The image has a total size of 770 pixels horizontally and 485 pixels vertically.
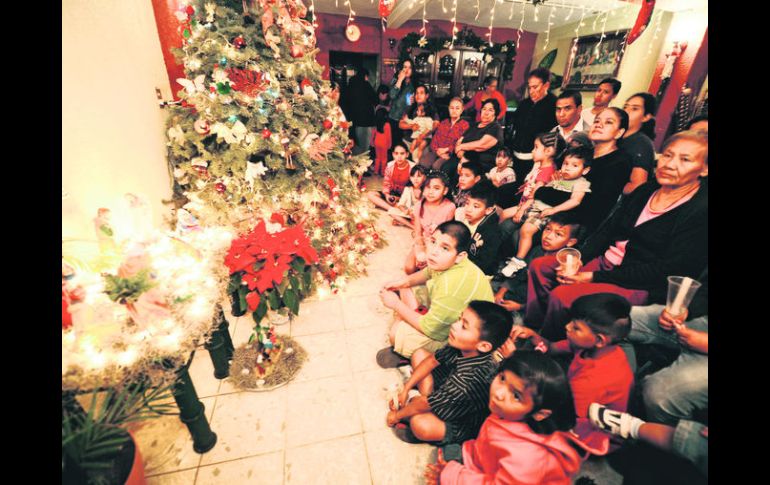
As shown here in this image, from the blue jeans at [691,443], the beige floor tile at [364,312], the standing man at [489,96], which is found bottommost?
the beige floor tile at [364,312]

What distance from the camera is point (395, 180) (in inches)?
192

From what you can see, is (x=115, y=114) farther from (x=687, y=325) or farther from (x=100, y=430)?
(x=687, y=325)

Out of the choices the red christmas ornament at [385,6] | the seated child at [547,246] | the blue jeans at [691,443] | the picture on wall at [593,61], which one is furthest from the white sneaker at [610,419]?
the picture on wall at [593,61]

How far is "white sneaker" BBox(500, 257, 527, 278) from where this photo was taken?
2.71 meters

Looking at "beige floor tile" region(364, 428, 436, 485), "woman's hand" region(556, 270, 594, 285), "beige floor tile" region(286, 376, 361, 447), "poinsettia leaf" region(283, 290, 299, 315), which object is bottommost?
"beige floor tile" region(364, 428, 436, 485)

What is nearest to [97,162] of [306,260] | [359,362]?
[306,260]

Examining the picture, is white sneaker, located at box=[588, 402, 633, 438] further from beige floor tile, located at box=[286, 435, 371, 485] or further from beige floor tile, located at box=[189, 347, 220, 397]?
beige floor tile, located at box=[189, 347, 220, 397]

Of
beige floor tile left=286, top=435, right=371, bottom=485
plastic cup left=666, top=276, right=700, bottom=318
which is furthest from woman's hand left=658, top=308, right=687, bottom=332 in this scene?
beige floor tile left=286, top=435, right=371, bottom=485

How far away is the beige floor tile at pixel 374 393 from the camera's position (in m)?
1.88

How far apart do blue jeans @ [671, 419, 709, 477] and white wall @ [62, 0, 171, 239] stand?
3125 millimetres

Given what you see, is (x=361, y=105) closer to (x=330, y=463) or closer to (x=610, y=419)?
(x=330, y=463)

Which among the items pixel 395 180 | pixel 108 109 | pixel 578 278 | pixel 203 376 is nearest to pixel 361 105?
pixel 395 180

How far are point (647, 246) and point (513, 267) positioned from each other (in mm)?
1022

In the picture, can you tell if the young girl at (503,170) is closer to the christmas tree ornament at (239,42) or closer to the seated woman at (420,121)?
the seated woman at (420,121)
